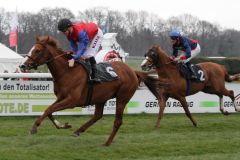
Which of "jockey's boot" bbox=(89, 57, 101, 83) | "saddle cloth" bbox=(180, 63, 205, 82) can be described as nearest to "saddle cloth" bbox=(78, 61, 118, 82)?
"jockey's boot" bbox=(89, 57, 101, 83)

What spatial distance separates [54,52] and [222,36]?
162 feet

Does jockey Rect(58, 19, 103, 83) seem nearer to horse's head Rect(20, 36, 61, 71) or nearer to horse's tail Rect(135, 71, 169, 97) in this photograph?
horse's head Rect(20, 36, 61, 71)

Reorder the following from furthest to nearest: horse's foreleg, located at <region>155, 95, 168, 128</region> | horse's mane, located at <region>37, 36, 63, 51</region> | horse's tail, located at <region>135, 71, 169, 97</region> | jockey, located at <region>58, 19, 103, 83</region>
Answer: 1. horse's foreleg, located at <region>155, 95, 168, 128</region>
2. horse's tail, located at <region>135, 71, 169, 97</region>
3. jockey, located at <region>58, 19, 103, 83</region>
4. horse's mane, located at <region>37, 36, 63, 51</region>

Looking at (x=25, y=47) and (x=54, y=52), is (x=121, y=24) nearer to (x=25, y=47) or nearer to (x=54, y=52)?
(x=25, y=47)

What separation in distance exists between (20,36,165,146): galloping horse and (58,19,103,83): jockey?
0.17 m

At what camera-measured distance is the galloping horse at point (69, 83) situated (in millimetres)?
8141

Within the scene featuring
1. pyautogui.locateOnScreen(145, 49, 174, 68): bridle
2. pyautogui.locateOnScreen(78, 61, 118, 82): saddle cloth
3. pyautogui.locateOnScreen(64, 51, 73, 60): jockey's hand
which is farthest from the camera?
pyautogui.locateOnScreen(145, 49, 174, 68): bridle

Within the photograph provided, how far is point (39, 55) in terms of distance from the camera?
26.9ft

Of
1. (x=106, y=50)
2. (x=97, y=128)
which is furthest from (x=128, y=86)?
(x=106, y=50)

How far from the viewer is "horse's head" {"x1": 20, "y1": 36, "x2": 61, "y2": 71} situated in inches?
319

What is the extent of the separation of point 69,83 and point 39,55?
62cm

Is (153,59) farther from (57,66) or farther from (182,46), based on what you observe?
(57,66)

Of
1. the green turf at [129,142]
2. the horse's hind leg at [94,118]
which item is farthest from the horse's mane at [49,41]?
the green turf at [129,142]

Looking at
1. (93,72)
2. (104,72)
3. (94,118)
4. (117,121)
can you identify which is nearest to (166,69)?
(94,118)
